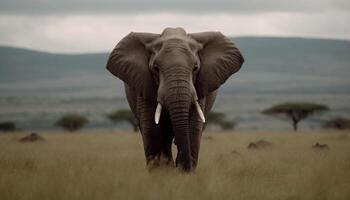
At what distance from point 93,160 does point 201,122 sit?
539cm

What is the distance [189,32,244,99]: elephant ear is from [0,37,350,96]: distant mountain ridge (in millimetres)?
118544

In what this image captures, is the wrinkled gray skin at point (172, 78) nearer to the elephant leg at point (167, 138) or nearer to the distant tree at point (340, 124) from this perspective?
the elephant leg at point (167, 138)

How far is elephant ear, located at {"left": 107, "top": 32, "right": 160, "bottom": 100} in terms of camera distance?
1270cm

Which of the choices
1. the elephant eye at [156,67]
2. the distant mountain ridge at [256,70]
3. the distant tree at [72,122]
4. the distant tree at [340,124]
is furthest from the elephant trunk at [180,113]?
the distant mountain ridge at [256,70]

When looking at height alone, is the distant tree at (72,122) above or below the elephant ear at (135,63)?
below

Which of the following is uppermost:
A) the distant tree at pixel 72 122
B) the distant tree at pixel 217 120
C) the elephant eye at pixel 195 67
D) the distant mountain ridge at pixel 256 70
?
the elephant eye at pixel 195 67

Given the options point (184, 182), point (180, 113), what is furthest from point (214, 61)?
point (184, 182)

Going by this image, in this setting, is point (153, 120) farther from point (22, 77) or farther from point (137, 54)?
point (22, 77)

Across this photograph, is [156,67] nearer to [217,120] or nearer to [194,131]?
[194,131]

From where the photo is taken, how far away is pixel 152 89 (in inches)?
498

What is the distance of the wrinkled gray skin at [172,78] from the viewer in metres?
11.9

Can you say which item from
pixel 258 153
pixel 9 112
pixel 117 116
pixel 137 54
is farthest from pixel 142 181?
pixel 9 112

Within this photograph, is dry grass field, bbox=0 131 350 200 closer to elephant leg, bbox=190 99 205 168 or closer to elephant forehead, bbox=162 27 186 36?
elephant leg, bbox=190 99 205 168

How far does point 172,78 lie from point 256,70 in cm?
16543
